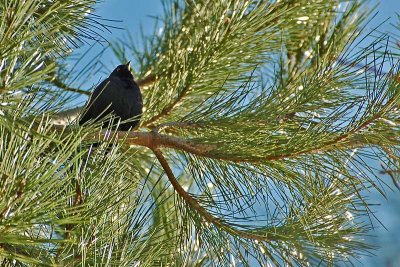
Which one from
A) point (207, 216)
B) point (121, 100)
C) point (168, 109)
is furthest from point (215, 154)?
point (121, 100)

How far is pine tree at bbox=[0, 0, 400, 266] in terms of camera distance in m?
0.92

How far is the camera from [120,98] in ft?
6.49

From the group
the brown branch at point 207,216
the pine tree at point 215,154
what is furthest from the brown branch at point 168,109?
the brown branch at point 207,216

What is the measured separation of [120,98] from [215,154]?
0.74 meters

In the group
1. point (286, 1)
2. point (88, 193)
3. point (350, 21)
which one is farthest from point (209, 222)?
point (350, 21)

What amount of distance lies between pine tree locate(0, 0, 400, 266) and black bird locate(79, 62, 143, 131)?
0.59 ft

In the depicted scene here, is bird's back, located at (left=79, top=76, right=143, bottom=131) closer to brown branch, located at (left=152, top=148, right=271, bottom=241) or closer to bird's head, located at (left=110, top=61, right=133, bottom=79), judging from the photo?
bird's head, located at (left=110, top=61, right=133, bottom=79)

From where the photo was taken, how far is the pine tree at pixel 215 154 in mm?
923

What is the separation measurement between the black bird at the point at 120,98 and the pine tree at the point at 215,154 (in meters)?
0.18

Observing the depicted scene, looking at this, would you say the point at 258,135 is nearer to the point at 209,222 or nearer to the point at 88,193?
the point at 209,222

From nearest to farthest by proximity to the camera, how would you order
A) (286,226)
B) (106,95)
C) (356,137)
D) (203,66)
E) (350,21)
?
(356,137) < (286,226) < (203,66) < (350,21) < (106,95)

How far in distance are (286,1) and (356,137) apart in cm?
57

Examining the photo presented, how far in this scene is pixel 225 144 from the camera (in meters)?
1.26

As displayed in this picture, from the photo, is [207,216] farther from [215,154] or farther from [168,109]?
[168,109]
